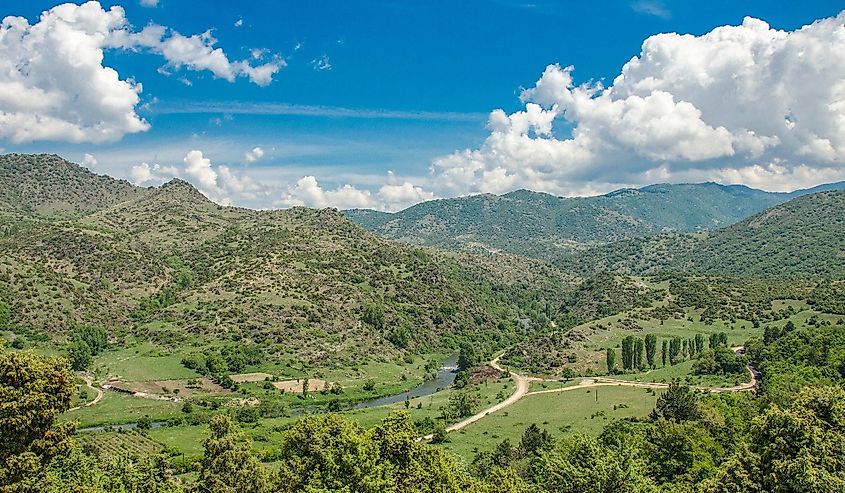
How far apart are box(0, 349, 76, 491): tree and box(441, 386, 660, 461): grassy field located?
64.3 metres

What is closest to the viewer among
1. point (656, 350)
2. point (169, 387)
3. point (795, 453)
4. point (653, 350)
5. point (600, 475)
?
point (600, 475)

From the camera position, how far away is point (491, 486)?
38312mm

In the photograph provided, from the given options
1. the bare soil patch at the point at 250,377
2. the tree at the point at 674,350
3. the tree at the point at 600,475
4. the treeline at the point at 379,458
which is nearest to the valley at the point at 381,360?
the bare soil patch at the point at 250,377

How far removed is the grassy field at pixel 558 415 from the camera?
92.7m

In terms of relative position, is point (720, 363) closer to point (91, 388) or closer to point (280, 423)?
point (280, 423)

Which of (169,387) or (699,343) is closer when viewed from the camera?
(169,387)

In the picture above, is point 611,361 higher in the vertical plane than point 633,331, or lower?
lower

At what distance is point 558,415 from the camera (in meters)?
104

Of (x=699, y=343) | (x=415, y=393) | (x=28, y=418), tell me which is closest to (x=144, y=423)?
(x=415, y=393)

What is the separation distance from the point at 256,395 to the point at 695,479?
9702cm

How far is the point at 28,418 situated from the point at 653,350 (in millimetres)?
137761

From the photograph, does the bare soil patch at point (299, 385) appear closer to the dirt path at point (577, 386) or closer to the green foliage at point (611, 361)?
the dirt path at point (577, 386)

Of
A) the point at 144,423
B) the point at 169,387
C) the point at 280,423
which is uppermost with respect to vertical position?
the point at 169,387

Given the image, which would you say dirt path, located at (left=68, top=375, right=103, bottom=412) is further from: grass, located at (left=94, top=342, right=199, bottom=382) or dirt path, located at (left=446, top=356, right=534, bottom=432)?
dirt path, located at (left=446, top=356, right=534, bottom=432)
